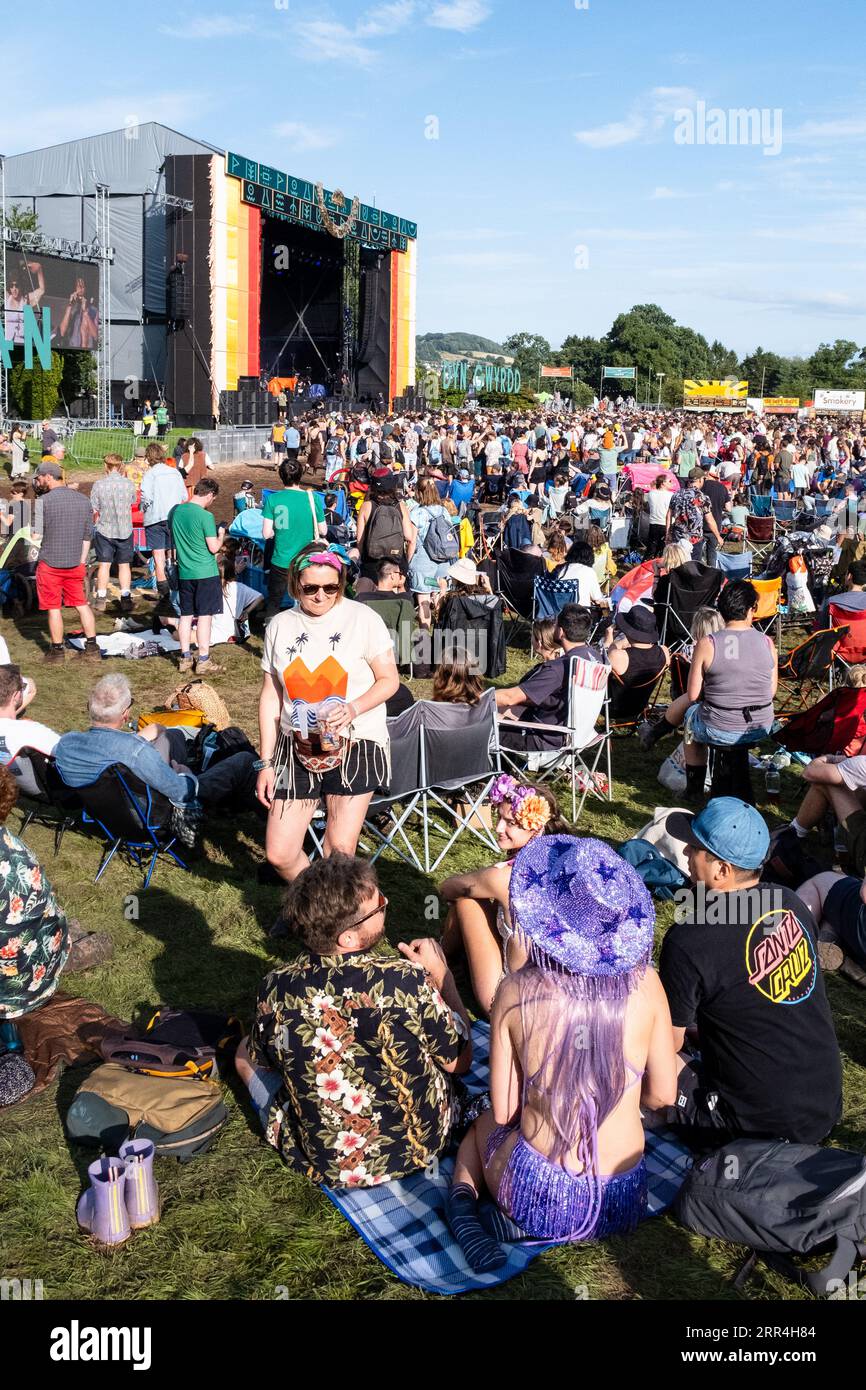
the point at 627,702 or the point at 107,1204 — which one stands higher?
the point at 627,702

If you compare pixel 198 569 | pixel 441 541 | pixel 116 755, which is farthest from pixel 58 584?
pixel 116 755

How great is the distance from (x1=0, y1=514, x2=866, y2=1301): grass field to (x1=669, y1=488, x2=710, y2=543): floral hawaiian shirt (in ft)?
28.8

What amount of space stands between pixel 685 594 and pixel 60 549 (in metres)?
5.14

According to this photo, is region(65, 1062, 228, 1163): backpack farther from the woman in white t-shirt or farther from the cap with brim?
the cap with brim

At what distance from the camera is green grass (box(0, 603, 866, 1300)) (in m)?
2.92

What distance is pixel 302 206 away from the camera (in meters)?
34.8

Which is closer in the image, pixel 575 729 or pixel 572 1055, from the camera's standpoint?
pixel 572 1055

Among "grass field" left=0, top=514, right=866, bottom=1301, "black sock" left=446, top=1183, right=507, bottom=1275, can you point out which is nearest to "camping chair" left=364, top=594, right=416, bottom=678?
"grass field" left=0, top=514, right=866, bottom=1301

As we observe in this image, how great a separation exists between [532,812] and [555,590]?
547 cm

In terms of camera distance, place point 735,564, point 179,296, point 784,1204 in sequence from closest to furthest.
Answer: point 784,1204
point 735,564
point 179,296

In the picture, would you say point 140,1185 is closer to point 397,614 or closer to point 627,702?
point 627,702
